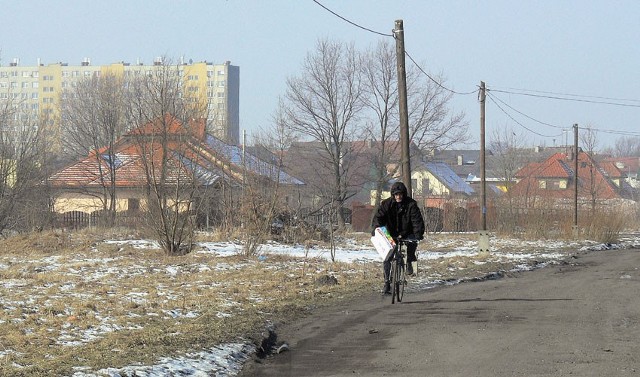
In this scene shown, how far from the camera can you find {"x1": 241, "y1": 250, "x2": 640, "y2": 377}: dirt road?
796 centimetres

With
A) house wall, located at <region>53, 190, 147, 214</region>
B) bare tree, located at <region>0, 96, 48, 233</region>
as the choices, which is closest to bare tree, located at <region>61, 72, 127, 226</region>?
house wall, located at <region>53, 190, 147, 214</region>

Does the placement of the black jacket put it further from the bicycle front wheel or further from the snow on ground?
the snow on ground

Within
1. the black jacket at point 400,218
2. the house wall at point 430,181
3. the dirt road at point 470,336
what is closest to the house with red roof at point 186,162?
the dirt road at point 470,336

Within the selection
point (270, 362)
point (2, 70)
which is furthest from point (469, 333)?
point (2, 70)

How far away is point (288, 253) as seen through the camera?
83.5ft

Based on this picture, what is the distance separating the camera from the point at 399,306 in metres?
12.7

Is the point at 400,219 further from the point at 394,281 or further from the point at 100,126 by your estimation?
the point at 100,126

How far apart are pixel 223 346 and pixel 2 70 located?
16342 centimetres

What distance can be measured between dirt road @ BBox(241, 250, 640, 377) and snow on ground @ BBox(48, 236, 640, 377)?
13.2 inches

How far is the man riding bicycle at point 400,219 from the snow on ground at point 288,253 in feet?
11.1

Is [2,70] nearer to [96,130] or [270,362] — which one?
[96,130]

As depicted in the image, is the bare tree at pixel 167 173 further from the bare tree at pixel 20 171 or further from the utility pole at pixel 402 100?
the bare tree at pixel 20 171

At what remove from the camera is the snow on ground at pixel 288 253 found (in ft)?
25.0

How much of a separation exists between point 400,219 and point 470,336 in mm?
3425
